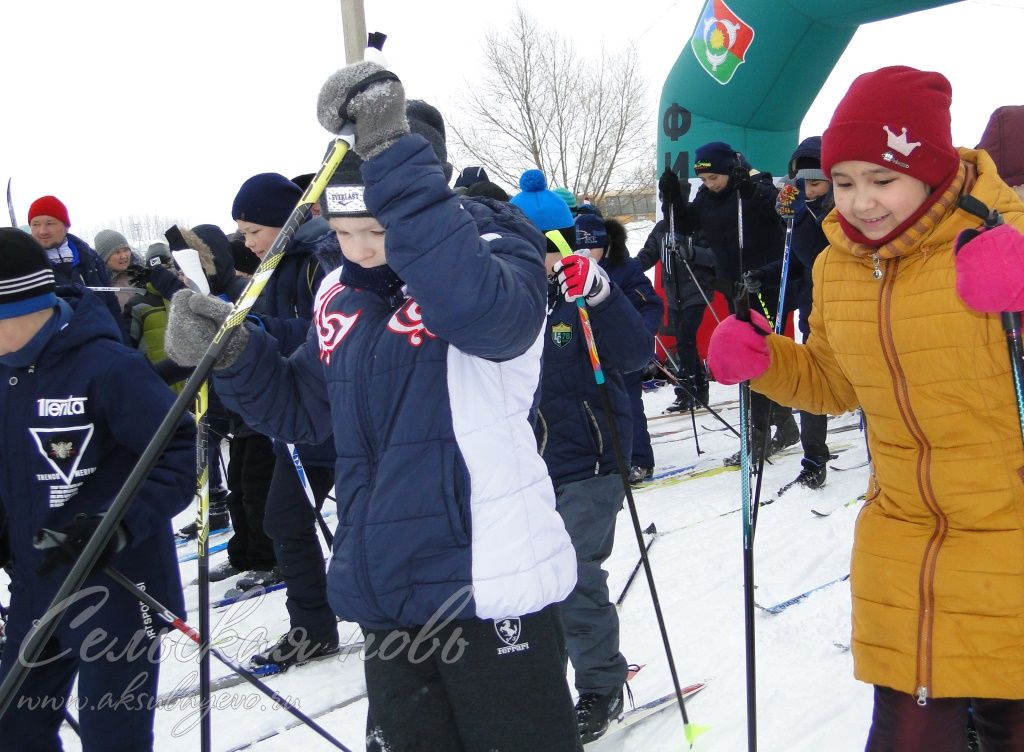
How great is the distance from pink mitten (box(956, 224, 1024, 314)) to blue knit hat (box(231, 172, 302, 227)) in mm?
2764

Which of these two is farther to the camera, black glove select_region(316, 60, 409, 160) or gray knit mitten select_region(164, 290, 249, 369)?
gray knit mitten select_region(164, 290, 249, 369)

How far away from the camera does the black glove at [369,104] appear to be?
4.76 ft

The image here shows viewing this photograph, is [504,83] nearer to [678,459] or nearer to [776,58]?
[776,58]

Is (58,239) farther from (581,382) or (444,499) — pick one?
(444,499)

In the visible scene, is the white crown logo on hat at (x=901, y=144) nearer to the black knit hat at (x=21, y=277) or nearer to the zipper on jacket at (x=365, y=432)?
the zipper on jacket at (x=365, y=432)

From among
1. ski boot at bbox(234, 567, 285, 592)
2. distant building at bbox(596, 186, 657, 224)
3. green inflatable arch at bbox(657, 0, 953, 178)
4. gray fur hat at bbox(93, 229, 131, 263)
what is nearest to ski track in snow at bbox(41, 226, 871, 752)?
ski boot at bbox(234, 567, 285, 592)

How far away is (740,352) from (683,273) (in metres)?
5.88

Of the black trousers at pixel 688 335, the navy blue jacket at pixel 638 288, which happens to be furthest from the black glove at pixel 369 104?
the black trousers at pixel 688 335

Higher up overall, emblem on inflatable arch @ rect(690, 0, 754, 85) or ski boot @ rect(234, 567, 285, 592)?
emblem on inflatable arch @ rect(690, 0, 754, 85)

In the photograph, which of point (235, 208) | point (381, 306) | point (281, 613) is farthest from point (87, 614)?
point (281, 613)

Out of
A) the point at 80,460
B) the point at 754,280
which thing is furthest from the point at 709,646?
the point at 754,280

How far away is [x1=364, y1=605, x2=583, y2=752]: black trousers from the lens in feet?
5.48

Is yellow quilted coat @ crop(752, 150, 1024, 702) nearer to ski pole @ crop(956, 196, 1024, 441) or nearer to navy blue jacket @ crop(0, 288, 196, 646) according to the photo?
ski pole @ crop(956, 196, 1024, 441)

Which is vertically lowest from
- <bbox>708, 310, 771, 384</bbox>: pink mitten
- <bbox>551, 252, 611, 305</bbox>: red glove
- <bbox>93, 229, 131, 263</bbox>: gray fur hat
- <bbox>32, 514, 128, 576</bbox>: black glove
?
<bbox>32, 514, 128, 576</bbox>: black glove
